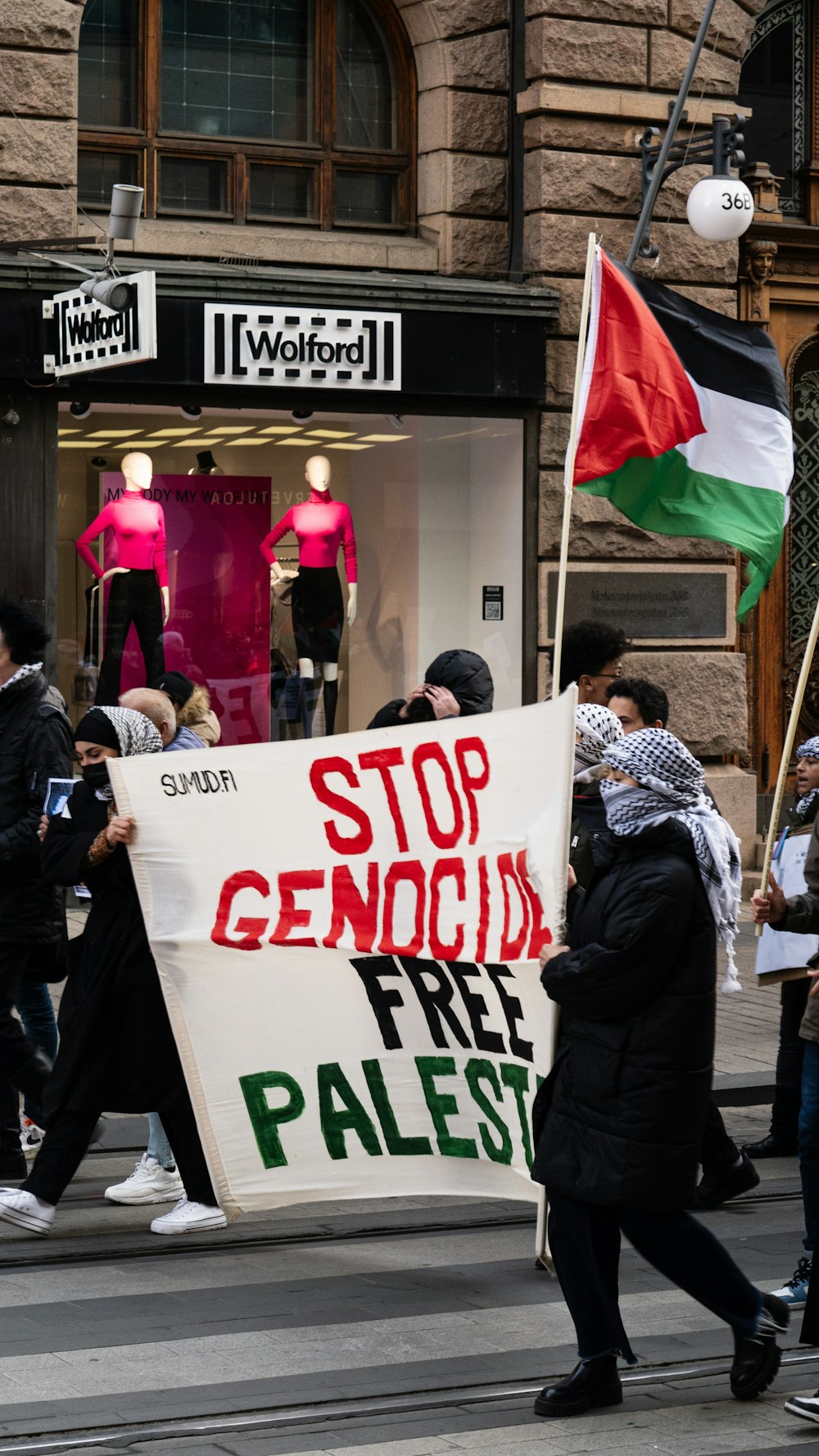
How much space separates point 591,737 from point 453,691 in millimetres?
888

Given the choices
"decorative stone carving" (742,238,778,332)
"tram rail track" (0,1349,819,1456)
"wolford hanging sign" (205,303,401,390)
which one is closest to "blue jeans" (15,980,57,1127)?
"tram rail track" (0,1349,819,1456)

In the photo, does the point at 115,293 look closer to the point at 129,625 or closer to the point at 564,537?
the point at 129,625

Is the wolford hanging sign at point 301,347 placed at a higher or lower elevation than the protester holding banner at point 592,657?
higher

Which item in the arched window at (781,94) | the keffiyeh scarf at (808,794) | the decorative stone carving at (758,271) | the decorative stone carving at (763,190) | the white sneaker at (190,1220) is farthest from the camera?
the arched window at (781,94)

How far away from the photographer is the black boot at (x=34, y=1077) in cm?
747

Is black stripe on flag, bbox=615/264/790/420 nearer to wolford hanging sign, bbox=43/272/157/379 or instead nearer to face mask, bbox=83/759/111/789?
face mask, bbox=83/759/111/789

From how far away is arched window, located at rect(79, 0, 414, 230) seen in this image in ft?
44.1

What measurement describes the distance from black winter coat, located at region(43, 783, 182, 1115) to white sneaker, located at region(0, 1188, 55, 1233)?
0.94ft

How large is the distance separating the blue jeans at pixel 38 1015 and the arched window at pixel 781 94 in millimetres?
9980

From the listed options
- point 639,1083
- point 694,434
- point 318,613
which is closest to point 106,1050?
point 639,1083

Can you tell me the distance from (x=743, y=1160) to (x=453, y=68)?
358 inches

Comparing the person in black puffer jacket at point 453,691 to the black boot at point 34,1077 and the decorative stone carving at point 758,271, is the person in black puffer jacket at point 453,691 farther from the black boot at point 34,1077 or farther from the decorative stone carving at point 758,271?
the decorative stone carving at point 758,271

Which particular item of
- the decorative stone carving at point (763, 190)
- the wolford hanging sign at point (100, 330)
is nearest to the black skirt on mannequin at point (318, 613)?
the wolford hanging sign at point (100, 330)

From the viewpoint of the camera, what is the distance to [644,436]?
23.8 feet
